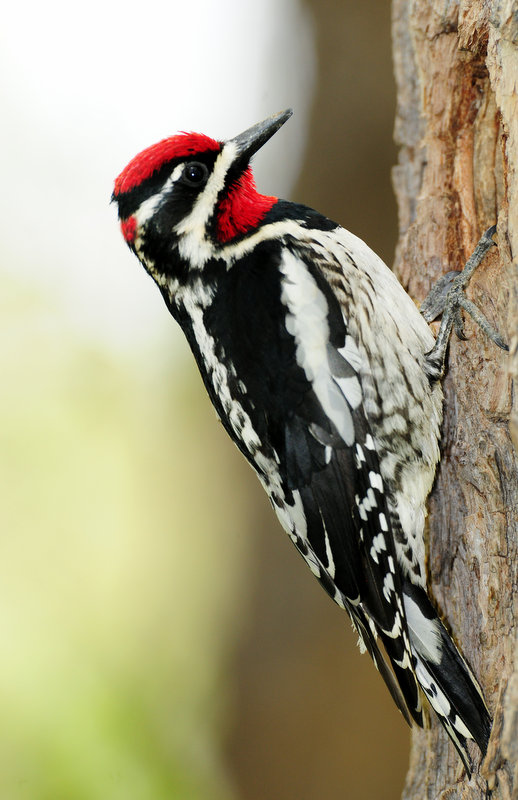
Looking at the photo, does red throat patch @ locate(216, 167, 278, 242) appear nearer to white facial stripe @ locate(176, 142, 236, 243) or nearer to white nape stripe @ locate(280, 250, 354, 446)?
white facial stripe @ locate(176, 142, 236, 243)

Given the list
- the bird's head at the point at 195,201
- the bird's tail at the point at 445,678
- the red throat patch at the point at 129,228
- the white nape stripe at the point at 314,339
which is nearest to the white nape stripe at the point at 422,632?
the bird's tail at the point at 445,678

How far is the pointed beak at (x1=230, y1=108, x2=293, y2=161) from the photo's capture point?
1.76 metres

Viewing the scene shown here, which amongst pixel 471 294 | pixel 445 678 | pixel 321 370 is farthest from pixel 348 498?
pixel 471 294

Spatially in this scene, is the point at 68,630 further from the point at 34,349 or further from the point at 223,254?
the point at 223,254

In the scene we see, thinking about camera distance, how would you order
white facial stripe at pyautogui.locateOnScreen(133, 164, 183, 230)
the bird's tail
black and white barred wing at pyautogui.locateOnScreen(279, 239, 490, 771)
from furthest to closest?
white facial stripe at pyautogui.locateOnScreen(133, 164, 183, 230), black and white barred wing at pyautogui.locateOnScreen(279, 239, 490, 771), the bird's tail

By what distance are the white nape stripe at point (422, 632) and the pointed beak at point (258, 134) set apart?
121cm

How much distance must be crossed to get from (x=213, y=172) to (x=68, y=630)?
2582 millimetres

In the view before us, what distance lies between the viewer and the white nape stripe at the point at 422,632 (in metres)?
1.61

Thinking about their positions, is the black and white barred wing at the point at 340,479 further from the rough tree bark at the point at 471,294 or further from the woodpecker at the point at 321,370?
the rough tree bark at the point at 471,294

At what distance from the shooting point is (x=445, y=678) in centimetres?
156

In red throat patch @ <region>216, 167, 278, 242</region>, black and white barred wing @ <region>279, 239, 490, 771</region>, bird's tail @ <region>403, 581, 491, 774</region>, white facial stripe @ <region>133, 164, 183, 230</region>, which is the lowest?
bird's tail @ <region>403, 581, 491, 774</region>

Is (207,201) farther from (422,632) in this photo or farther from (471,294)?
(422,632)

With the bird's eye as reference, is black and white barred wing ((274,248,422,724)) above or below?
below

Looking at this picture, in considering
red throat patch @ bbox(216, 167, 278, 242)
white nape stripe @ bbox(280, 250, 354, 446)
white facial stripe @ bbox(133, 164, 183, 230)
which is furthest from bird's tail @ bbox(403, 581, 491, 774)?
white facial stripe @ bbox(133, 164, 183, 230)
